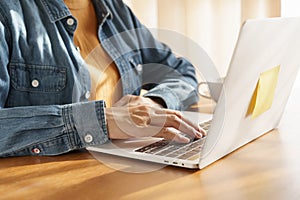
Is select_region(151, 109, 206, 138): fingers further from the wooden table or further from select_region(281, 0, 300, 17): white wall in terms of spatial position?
select_region(281, 0, 300, 17): white wall

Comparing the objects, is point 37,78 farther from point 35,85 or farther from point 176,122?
point 176,122

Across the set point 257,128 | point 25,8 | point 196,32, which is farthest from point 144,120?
point 196,32

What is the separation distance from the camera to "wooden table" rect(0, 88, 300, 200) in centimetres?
78

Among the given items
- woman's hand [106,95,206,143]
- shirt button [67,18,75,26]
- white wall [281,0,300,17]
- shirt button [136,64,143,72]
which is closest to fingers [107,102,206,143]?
woman's hand [106,95,206,143]

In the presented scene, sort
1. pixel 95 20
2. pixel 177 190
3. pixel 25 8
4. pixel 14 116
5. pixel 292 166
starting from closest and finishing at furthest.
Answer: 1. pixel 177 190
2. pixel 292 166
3. pixel 14 116
4. pixel 25 8
5. pixel 95 20

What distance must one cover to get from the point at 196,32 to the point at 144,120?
131 cm

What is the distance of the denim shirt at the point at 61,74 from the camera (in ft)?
3.36

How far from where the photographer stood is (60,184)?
0.84 metres

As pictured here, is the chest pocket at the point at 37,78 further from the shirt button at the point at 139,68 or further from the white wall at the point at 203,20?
the white wall at the point at 203,20

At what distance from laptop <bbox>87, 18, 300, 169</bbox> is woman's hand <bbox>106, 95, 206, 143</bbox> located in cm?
2

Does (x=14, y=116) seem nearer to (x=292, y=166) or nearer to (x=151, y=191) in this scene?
(x=151, y=191)

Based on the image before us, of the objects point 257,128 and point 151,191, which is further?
point 257,128

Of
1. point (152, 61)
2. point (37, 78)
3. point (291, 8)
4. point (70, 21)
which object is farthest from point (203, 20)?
point (37, 78)

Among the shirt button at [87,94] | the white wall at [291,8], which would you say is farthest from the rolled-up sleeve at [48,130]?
the white wall at [291,8]
